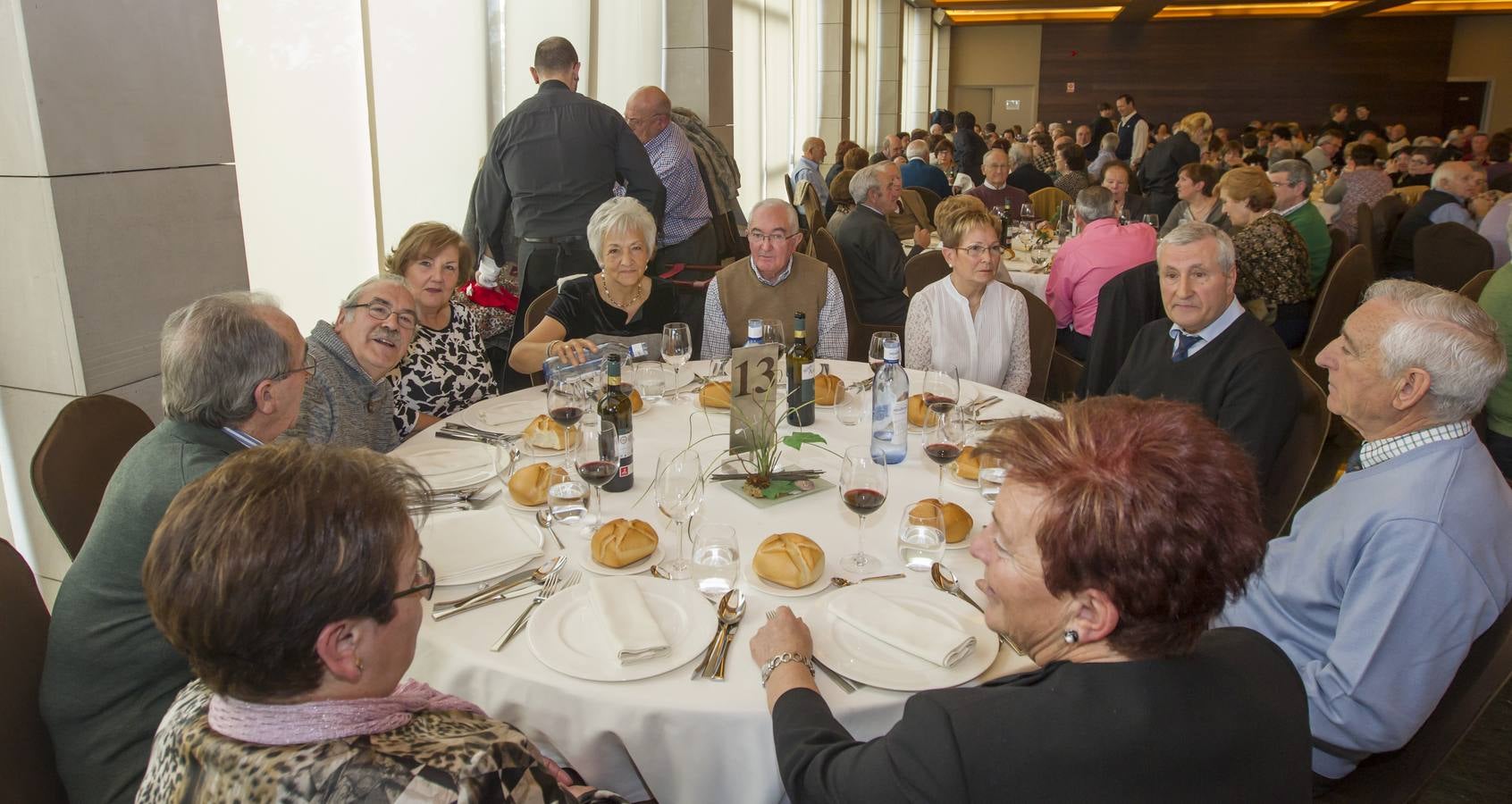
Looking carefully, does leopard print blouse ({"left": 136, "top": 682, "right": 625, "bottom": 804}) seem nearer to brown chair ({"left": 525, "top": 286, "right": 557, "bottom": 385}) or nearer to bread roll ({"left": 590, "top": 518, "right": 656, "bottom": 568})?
bread roll ({"left": 590, "top": 518, "right": 656, "bottom": 568})

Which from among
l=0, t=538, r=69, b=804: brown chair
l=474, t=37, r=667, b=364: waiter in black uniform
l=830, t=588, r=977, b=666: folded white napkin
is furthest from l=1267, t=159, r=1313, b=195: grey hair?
l=0, t=538, r=69, b=804: brown chair

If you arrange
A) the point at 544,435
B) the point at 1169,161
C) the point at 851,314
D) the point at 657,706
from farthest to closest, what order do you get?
the point at 1169,161 < the point at 851,314 < the point at 544,435 < the point at 657,706

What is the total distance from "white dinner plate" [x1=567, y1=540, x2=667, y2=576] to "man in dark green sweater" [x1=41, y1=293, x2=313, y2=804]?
663 millimetres

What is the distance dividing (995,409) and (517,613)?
5.26 feet

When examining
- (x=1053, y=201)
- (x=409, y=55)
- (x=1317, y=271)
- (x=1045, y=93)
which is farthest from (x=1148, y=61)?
(x=409, y=55)

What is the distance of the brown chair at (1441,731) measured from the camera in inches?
59.4

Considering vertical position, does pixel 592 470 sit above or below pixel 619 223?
below

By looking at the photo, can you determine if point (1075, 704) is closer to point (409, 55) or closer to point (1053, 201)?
point (409, 55)

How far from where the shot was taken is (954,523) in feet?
6.35

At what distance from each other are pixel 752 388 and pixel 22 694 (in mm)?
1480

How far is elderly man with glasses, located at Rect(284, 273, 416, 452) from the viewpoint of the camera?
2527 millimetres

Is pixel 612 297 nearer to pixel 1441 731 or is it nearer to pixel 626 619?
pixel 626 619

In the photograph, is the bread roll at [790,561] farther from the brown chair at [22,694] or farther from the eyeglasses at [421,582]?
the brown chair at [22,694]

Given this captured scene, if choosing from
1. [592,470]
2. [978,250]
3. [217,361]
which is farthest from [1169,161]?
[217,361]
